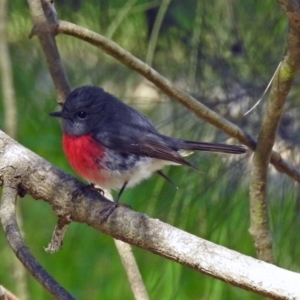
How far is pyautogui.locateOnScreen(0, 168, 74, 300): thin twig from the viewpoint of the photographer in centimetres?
155

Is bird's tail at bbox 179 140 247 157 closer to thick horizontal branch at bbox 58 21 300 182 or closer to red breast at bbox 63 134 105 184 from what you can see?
thick horizontal branch at bbox 58 21 300 182

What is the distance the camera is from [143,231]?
1678mm

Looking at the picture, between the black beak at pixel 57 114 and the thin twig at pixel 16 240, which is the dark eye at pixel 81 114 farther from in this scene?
the thin twig at pixel 16 240

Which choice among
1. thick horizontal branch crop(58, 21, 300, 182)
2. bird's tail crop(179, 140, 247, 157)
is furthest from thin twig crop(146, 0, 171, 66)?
bird's tail crop(179, 140, 247, 157)

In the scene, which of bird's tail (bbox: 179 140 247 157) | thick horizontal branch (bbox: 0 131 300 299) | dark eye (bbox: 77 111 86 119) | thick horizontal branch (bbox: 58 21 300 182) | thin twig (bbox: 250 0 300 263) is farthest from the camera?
dark eye (bbox: 77 111 86 119)

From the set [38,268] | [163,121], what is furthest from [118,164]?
[38,268]

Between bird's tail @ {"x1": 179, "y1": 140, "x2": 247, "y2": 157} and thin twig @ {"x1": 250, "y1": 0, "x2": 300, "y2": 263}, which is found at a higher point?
bird's tail @ {"x1": 179, "y1": 140, "x2": 247, "y2": 157}

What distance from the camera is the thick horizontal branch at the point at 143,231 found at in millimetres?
1450

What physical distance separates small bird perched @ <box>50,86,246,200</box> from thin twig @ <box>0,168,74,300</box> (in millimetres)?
393

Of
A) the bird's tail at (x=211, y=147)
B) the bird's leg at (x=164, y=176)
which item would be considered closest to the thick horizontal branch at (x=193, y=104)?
the bird's tail at (x=211, y=147)

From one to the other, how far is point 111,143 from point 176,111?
0.30 metres

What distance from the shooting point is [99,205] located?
1894 mm

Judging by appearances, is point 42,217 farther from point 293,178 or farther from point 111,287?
point 293,178

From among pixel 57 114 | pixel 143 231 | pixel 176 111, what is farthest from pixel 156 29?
pixel 143 231
